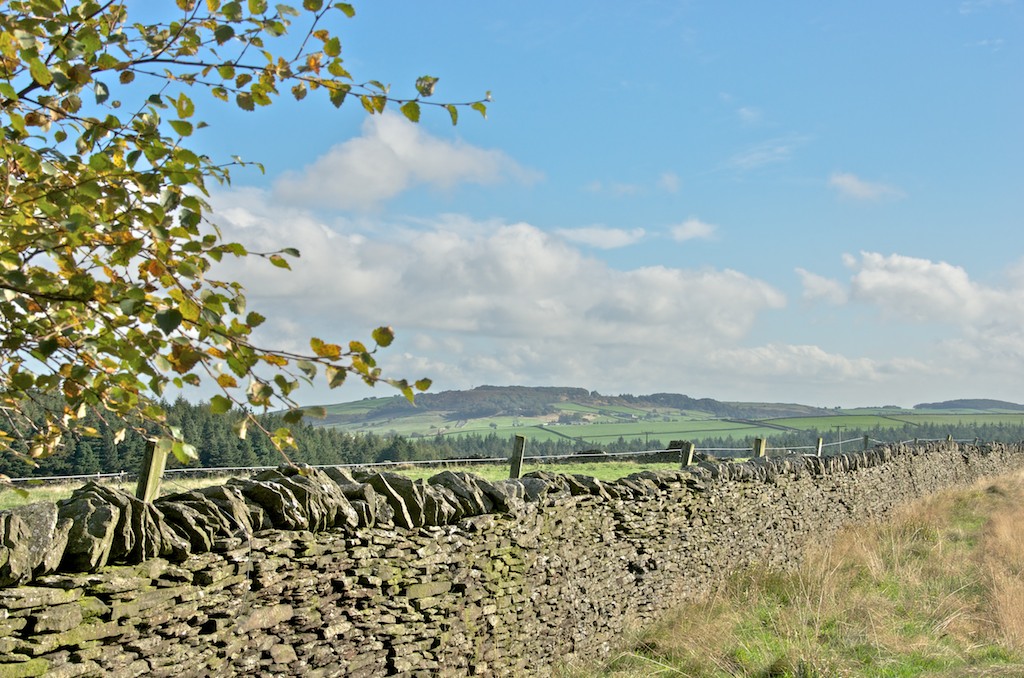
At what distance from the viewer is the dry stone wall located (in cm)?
391

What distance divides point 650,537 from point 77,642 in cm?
641

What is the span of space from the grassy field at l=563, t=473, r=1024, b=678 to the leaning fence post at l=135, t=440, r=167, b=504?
433cm

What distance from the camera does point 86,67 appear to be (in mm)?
3537

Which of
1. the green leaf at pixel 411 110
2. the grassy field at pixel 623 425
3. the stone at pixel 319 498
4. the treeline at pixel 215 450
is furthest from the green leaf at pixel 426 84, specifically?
the grassy field at pixel 623 425

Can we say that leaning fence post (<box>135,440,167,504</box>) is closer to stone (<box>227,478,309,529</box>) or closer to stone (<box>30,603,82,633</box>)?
stone (<box>227,478,309,529</box>)

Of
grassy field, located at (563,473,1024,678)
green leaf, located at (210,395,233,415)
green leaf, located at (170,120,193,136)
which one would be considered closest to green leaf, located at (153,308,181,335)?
green leaf, located at (210,395,233,415)

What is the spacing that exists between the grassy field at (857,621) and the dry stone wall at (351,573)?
1.48ft

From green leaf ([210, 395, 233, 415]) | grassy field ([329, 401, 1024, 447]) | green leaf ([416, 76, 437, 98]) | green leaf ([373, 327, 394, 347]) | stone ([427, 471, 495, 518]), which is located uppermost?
green leaf ([416, 76, 437, 98])

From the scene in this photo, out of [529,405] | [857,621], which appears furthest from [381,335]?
[529,405]

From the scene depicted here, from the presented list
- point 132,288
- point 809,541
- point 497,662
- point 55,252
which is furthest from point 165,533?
point 809,541

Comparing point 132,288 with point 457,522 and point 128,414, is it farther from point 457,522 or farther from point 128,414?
point 457,522

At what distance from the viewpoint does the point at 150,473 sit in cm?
497

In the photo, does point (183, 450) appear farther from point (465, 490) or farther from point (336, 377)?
point (465, 490)

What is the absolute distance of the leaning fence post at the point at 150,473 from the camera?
4.91 m
